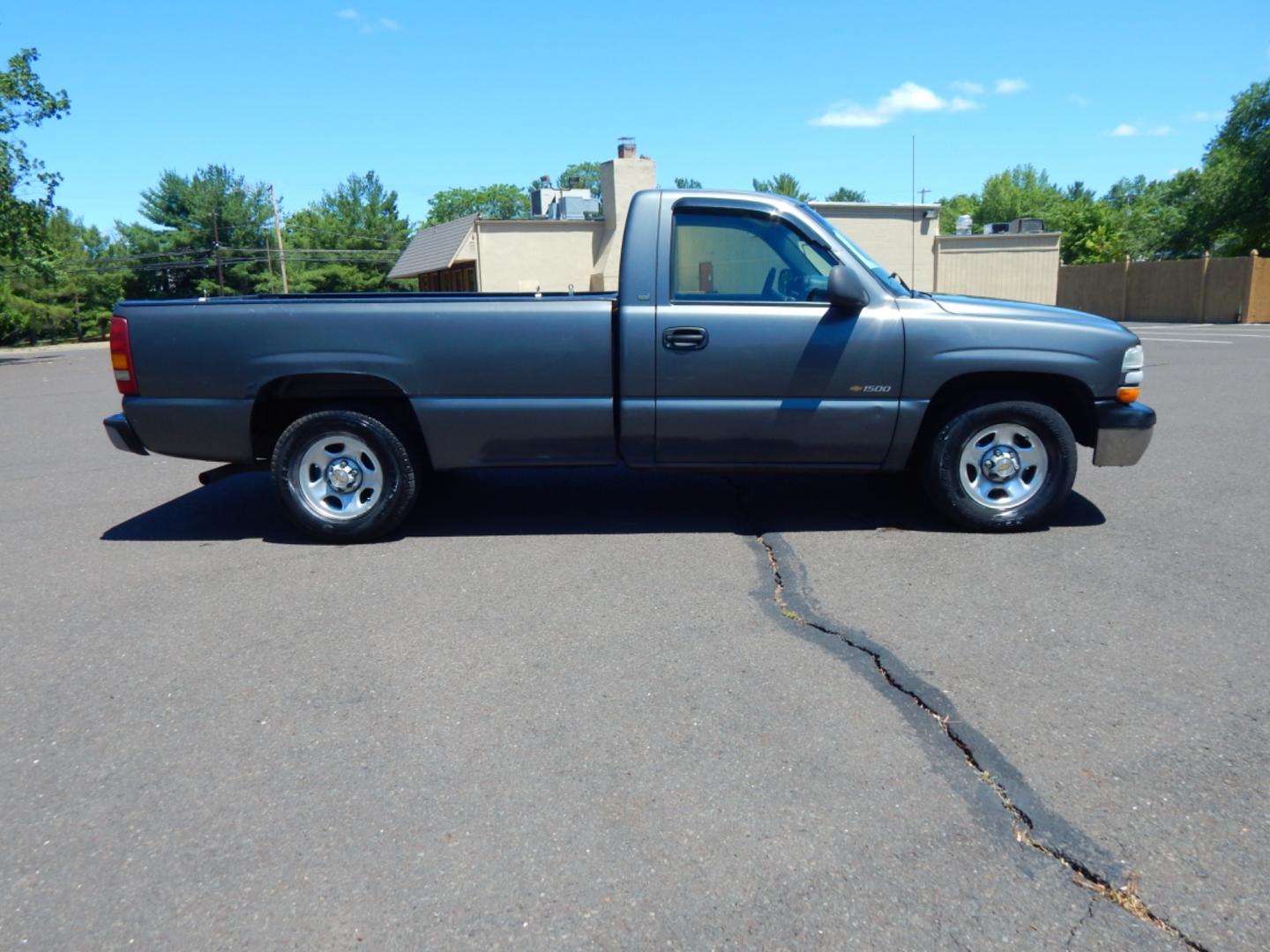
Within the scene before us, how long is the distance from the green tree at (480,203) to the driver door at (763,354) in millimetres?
108279

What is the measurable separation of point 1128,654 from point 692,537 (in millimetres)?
2546

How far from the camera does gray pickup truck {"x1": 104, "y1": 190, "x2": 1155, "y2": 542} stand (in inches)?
226

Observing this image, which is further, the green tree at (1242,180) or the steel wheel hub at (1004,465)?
the green tree at (1242,180)

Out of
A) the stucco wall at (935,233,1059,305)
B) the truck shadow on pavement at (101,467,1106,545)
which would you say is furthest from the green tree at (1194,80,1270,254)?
the truck shadow on pavement at (101,467,1106,545)

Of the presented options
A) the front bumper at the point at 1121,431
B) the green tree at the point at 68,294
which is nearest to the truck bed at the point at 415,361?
the front bumper at the point at 1121,431

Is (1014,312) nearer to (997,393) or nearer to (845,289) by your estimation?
(997,393)

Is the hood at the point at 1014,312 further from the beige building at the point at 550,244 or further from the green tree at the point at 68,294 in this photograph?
the green tree at the point at 68,294

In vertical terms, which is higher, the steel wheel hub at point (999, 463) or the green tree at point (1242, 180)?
the green tree at point (1242, 180)

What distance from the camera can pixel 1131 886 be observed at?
2680 millimetres

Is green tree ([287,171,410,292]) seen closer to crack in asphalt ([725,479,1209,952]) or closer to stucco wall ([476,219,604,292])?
stucco wall ([476,219,604,292])

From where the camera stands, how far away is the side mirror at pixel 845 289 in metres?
5.54

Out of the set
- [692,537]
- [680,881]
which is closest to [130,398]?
[692,537]

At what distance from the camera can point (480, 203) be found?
364 feet

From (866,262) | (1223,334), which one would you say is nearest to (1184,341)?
(1223,334)
